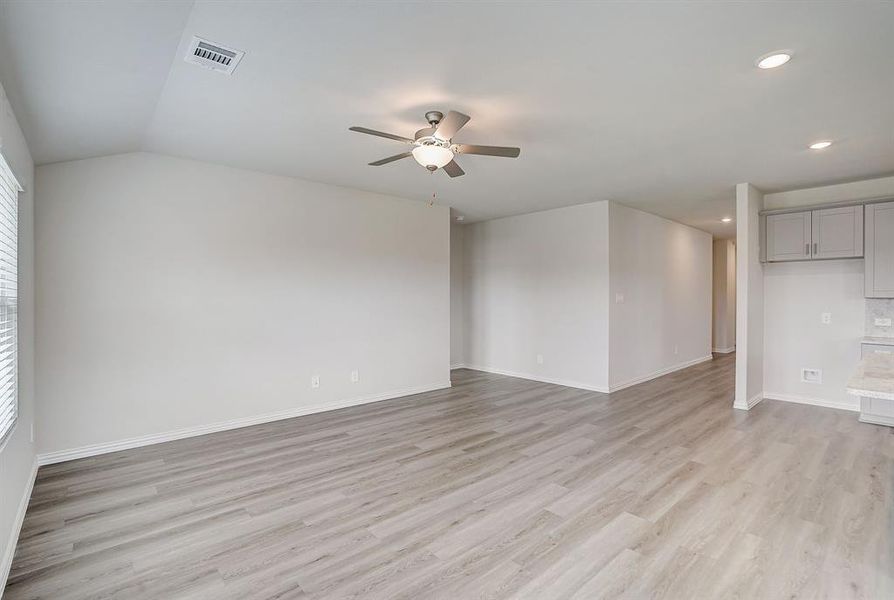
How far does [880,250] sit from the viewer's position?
4441 millimetres

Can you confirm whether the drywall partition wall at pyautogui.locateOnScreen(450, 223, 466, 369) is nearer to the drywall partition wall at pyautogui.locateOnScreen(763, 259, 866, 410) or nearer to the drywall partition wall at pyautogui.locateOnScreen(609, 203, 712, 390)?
the drywall partition wall at pyautogui.locateOnScreen(609, 203, 712, 390)

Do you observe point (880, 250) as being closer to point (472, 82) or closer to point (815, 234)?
point (815, 234)

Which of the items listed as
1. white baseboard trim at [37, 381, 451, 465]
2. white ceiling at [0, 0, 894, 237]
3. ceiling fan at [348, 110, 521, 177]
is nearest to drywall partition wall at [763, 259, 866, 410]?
white ceiling at [0, 0, 894, 237]

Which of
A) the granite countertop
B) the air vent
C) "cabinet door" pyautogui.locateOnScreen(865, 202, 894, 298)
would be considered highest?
the air vent

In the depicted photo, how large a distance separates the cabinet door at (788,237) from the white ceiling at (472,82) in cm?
87

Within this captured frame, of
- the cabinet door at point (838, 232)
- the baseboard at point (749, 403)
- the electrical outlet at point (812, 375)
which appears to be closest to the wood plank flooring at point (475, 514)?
the baseboard at point (749, 403)

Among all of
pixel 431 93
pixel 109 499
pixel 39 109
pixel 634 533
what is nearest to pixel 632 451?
pixel 634 533

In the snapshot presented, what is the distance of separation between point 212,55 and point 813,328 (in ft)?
20.6

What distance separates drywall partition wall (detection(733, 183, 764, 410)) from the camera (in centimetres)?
483

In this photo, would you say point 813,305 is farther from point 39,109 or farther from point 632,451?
point 39,109

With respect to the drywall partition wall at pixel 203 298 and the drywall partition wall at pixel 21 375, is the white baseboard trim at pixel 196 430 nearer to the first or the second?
the drywall partition wall at pixel 203 298

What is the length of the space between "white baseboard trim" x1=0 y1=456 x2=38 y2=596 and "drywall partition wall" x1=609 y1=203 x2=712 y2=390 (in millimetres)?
5532

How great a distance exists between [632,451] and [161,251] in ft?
14.3

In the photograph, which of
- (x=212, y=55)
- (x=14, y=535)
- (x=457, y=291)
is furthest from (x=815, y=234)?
(x=14, y=535)
